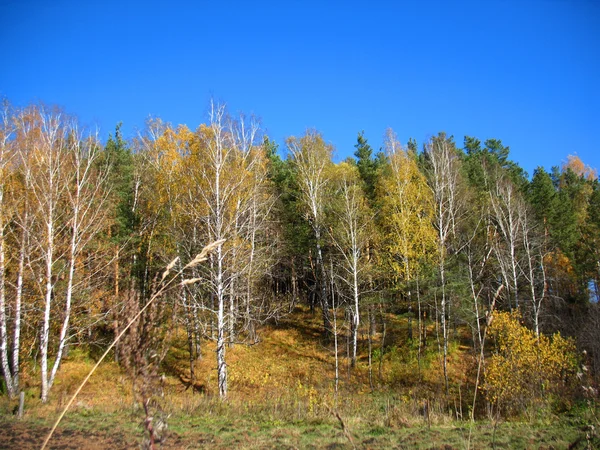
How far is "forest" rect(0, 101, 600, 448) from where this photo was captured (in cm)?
1055

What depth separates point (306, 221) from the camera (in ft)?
82.7

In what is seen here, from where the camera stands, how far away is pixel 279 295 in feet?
91.9

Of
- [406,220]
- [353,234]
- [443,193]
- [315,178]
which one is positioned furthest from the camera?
[315,178]

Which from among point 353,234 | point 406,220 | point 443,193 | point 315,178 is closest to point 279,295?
point 315,178

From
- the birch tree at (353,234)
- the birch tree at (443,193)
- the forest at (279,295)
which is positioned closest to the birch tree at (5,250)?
the forest at (279,295)

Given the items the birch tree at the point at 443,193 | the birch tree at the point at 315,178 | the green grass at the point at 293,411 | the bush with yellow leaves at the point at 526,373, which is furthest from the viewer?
the birch tree at the point at 315,178

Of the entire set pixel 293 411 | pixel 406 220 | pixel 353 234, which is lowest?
pixel 293 411

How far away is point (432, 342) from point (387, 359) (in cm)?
290

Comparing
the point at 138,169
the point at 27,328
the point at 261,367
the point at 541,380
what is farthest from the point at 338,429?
the point at 138,169

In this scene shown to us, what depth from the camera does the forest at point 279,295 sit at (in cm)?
1055

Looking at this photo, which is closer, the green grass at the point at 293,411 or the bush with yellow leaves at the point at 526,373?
the green grass at the point at 293,411

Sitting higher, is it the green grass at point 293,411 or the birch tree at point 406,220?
the birch tree at point 406,220

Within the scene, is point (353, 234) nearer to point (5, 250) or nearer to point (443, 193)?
point (443, 193)

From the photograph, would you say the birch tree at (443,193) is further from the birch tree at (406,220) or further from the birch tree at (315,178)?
the birch tree at (315,178)
